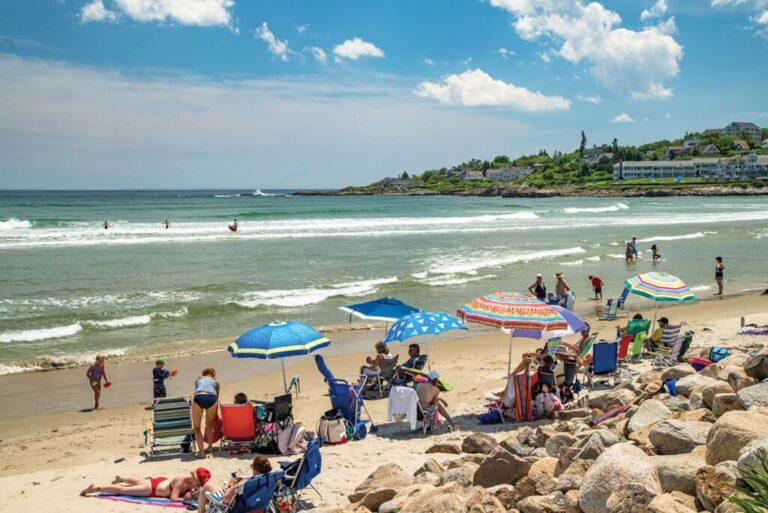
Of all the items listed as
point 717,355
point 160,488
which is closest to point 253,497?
point 160,488

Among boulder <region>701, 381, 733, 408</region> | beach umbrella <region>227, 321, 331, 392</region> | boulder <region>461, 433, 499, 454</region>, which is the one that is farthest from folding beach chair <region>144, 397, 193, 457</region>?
boulder <region>701, 381, 733, 408</region>

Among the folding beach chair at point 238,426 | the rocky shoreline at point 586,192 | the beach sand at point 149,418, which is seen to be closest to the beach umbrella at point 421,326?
the beach sand at point 149,418

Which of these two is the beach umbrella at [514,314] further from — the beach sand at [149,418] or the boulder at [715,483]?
the boulder at [715,483]

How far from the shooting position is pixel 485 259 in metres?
32.6

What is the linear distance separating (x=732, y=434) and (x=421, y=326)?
19.0 feet

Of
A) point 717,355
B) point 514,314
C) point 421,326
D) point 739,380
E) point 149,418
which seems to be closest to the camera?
point 739,380

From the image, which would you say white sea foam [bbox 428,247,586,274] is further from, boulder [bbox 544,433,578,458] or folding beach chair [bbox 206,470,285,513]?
folding beach chair [bbox 206,470,285,513]

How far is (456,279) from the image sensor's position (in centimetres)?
2588

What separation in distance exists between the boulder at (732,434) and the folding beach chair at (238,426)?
5.95 m

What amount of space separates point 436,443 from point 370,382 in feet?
10.7

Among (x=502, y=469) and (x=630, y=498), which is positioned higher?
(x=630, y=498)

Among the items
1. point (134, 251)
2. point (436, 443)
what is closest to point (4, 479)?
point (436, 443)

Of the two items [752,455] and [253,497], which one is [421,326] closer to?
[253,497]

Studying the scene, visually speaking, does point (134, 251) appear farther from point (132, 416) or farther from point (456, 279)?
point (132, 416)
